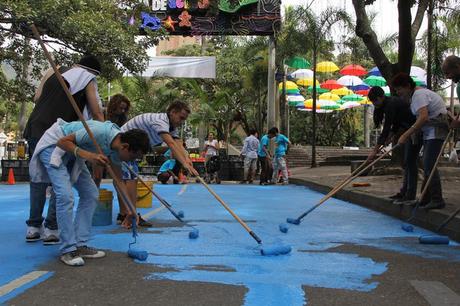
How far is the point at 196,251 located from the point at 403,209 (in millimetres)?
3739

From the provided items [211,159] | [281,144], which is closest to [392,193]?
[281,144]

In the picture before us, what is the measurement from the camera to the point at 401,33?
12.4m

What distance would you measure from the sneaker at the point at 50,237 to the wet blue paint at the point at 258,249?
Result: 0.43 ft

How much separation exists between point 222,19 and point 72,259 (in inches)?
727

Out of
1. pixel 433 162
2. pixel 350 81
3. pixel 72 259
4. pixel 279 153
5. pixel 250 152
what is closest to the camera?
pixel 72 259

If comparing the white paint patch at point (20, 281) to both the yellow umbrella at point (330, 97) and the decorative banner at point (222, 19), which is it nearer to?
the decorative banner at point (222, 19)

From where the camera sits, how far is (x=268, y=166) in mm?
16922

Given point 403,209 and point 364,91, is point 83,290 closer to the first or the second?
point 403,209

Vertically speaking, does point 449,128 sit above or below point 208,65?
below

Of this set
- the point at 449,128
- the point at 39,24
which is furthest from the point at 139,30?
the point at 449,128

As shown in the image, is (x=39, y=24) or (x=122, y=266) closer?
(x=122, y=266)

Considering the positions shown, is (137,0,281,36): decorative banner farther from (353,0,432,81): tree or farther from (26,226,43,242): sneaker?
(26,226,43,242): sneaker

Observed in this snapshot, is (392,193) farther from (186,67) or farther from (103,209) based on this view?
(186,67)

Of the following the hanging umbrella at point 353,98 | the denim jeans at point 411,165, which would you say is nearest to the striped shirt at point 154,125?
the denim jeans at point 411,165
